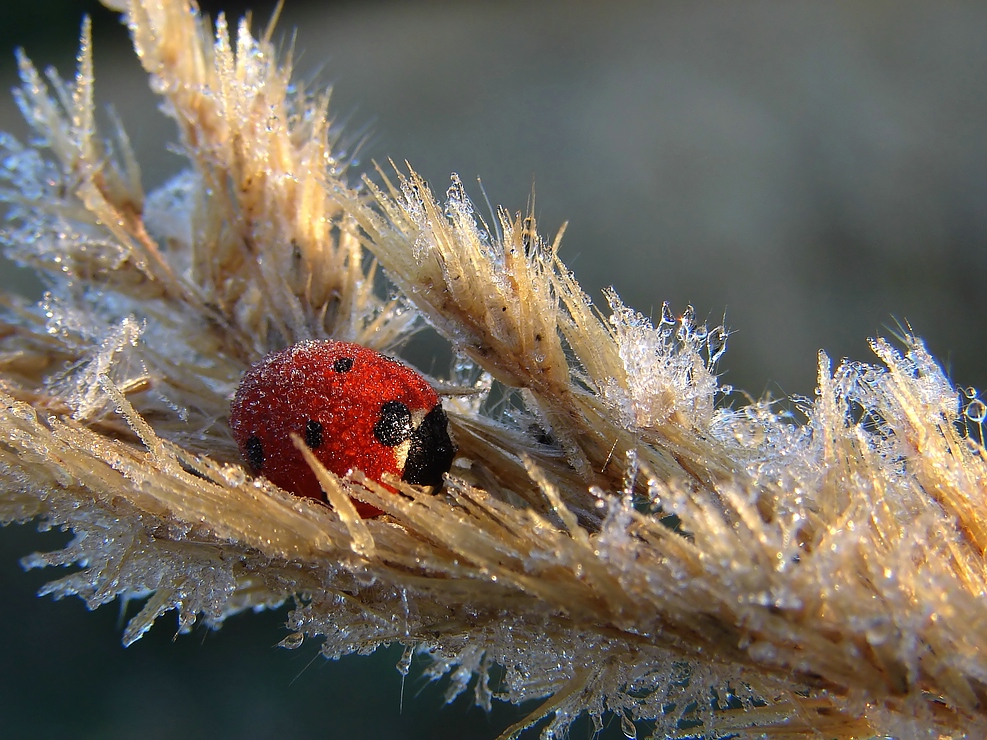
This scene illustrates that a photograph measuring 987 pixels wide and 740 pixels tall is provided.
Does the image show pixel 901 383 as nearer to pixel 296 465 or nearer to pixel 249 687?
pixel 296 465

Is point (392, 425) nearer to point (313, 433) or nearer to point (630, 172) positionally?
point (313, 433)

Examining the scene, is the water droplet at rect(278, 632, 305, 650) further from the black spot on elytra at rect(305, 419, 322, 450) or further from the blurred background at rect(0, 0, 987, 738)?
the blurred background at rect(0, 0, 987, 738)

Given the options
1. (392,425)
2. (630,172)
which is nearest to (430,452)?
(392,425)

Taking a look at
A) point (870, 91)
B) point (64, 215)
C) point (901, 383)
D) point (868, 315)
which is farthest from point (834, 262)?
point (64, 215)

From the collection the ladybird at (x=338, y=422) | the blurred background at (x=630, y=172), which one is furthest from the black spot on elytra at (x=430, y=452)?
the blurred background at (x=630, y=172)

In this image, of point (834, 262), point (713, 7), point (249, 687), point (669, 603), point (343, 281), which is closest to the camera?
point (669, 603)

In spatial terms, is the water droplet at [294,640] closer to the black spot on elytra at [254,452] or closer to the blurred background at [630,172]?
the black spot on elytra at [254,452]

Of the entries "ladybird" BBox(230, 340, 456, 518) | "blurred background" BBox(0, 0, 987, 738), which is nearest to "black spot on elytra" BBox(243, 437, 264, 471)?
"ladybird" BBox(230, 340, 456, 518)
